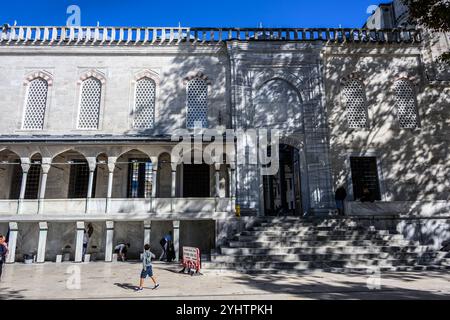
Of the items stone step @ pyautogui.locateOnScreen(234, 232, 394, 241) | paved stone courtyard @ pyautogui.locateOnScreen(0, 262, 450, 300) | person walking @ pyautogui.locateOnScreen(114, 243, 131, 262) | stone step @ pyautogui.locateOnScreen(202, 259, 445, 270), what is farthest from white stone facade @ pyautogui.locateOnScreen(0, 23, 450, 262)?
paved stone courtyard @ pyautogui.locateOnScreen(0, 262, 450, 300)

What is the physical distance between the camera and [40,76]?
1755cm

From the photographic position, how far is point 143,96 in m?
17.7

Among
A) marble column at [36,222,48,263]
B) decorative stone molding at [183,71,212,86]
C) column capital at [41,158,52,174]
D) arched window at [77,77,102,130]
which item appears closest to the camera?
marble column at [36,222,48,263]

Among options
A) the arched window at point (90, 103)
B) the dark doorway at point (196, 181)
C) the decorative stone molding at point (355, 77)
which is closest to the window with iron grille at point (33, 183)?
the arched window at point (90, 103)

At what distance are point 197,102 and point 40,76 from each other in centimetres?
909

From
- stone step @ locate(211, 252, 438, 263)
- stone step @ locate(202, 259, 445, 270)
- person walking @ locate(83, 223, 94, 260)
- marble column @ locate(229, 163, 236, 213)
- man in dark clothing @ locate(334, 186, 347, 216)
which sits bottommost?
stone step @ locate(202, 259, 445, 270)

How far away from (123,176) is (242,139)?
6858 mm

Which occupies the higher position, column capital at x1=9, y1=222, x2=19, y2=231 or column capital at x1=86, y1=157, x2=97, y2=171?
column capital at x1=86, y1=157, x2=97, y2=171

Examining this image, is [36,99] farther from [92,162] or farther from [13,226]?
[13,226]

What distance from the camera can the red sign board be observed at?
10.7 metres

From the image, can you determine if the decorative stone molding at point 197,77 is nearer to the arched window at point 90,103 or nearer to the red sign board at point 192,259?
the arched window at point 90,103

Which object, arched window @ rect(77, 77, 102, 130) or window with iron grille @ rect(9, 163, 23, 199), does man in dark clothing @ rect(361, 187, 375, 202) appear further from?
window with iron grille @ rect(9, 163, 23, 199)

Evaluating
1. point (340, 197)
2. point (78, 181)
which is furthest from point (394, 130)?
point (78, 181)

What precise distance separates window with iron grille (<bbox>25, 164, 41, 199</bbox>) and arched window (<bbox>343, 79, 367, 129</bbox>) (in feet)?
58.1
